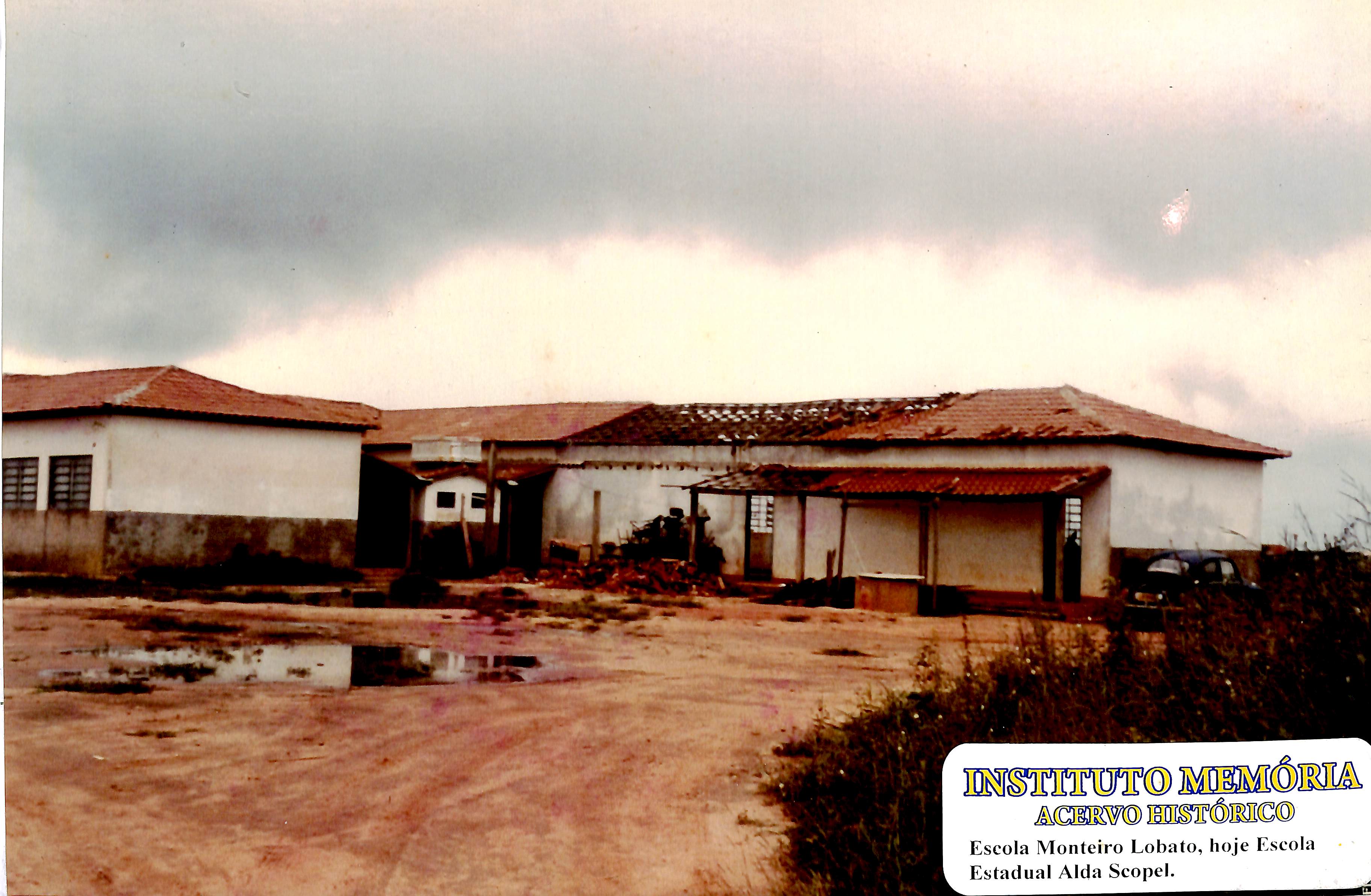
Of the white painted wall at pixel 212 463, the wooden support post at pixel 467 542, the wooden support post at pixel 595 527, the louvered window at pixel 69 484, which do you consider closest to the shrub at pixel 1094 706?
the white painted wall at pixel 212 463

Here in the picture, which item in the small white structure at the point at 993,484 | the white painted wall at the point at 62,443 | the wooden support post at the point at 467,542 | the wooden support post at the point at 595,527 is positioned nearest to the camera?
the white painted wall at the point at 62,443

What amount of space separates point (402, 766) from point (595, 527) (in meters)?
8.66

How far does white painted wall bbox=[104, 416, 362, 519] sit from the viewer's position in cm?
551

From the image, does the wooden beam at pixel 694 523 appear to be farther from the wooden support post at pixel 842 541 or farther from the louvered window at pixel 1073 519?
the louvered window at pixel 1073 519

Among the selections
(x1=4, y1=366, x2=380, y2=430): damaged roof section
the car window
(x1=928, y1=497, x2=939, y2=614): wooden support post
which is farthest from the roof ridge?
the car window

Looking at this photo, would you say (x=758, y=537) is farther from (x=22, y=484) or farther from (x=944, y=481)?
(x=22, y=484)

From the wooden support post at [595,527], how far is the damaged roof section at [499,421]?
113 inches

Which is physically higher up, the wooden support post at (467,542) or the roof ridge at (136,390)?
the roof ridge at (136,390)

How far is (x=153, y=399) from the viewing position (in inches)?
196

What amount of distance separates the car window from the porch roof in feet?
2.22

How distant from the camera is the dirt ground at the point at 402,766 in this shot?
3.66 m

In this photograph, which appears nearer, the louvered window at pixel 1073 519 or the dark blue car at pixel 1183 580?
the dark blue car at pixel 1183 580

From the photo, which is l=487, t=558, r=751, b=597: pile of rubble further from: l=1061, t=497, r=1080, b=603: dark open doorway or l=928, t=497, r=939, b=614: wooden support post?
l=1061, t=497, r=1080, b=603: dark open doorway

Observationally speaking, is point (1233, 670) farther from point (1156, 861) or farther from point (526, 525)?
point (526, 525)
